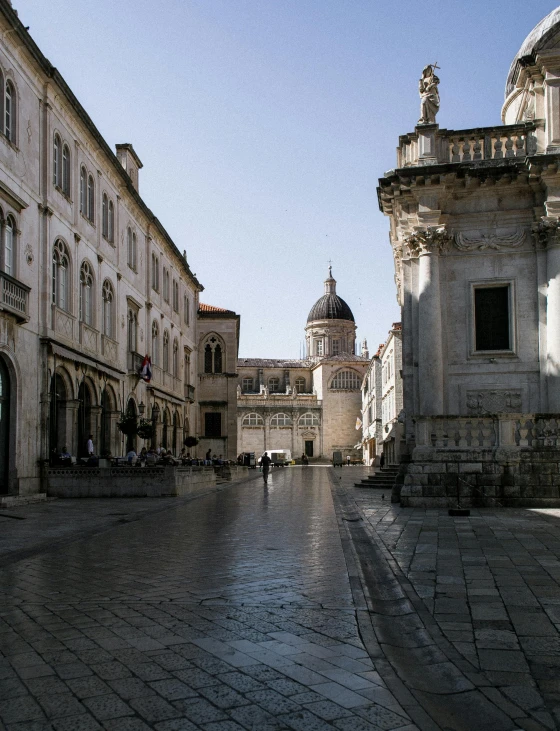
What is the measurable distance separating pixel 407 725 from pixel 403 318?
18225 millimetres

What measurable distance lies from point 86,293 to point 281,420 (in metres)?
69.4

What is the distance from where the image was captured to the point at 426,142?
20406mm

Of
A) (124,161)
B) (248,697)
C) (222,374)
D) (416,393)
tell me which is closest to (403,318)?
(416,393)

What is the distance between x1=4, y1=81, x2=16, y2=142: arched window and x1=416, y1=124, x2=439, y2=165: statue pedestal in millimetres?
11643

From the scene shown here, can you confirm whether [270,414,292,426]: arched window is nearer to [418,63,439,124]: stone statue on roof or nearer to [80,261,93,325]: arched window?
[80,261,93,325]: arched window

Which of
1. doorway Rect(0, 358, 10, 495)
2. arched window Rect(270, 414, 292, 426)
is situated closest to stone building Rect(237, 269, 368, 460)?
arched window Rect(270, 414, 292, 426)

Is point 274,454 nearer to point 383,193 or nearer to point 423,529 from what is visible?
point 383,193

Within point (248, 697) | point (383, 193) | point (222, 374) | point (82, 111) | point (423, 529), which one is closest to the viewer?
point (248, 697)

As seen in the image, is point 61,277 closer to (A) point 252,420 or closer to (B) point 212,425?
(B) point 212,425

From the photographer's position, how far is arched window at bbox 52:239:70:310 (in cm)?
2547

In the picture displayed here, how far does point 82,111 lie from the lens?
27.8 m

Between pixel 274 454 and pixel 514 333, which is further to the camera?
pixel 274 454

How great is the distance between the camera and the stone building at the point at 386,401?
50.5m

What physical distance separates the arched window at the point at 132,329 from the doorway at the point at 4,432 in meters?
13.9
